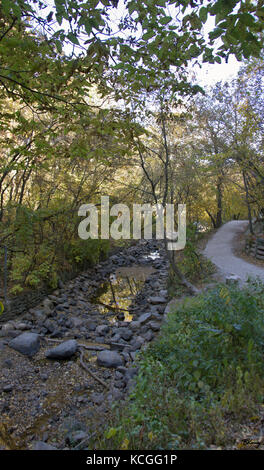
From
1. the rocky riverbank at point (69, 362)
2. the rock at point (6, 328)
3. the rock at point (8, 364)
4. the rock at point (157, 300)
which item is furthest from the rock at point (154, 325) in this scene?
the rock at point (6, 328)

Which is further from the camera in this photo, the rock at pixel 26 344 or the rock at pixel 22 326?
the rock at pixel 22 326

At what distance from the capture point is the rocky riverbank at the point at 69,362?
2.60 metres

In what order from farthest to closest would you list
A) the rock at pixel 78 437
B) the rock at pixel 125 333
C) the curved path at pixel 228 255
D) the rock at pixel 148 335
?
the curved path at pixel 228 255 < the rock at pixel 125 333 < the rock at pixel 148 335 < the rock at pixel 78 437

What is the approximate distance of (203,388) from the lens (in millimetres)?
2168

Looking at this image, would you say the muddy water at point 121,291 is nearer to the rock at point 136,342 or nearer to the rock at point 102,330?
the rock at point 102,330

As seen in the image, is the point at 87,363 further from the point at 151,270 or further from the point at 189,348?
the point at 151,270

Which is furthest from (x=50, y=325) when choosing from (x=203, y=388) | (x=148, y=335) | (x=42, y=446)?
(x=203, y=388)

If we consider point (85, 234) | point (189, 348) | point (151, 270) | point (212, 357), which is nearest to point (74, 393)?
point (189, 348)

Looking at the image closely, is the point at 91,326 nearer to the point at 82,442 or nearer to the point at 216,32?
the point at 82,442

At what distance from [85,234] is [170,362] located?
6.36 meters

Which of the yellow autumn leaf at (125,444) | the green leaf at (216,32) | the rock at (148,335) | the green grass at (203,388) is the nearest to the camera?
the green leaf at (216,32)

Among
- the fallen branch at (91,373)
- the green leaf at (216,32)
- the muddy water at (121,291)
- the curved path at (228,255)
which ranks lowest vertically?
the muddy water at (121,291)

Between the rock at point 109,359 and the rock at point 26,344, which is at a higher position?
the rock at point 26,344

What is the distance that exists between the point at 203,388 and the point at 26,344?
291 cm
